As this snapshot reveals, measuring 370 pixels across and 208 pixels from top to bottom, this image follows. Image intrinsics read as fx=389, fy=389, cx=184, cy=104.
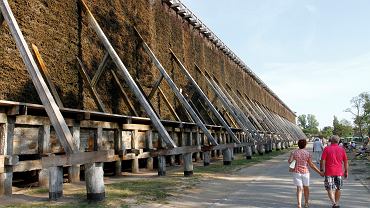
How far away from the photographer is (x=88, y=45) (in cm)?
1488

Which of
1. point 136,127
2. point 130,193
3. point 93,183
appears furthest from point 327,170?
point 136,127

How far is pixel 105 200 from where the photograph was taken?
821cm

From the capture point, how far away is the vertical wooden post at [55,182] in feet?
26.1

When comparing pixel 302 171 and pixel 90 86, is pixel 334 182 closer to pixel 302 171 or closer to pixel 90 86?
pixel 302 171

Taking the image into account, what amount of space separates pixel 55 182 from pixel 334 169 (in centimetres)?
571

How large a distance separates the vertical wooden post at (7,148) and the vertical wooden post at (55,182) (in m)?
1.12

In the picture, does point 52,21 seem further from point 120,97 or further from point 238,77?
point 238,77

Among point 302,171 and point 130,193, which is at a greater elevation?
point 302,171

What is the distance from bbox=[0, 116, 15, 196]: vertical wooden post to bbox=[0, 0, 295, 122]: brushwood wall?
214 centimetres

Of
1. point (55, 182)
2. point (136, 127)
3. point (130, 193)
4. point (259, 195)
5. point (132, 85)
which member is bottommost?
point (259, 195)

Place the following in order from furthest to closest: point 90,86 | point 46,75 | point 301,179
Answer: point 90,86 → point 46,75 → point 301,179

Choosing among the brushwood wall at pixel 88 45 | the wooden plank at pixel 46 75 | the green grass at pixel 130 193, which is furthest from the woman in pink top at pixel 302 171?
the brushwood wall at pixel 88 45

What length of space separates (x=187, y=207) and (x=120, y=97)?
9.24 m

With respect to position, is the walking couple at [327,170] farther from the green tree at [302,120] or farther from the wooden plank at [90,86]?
the green tree at [302,120]
